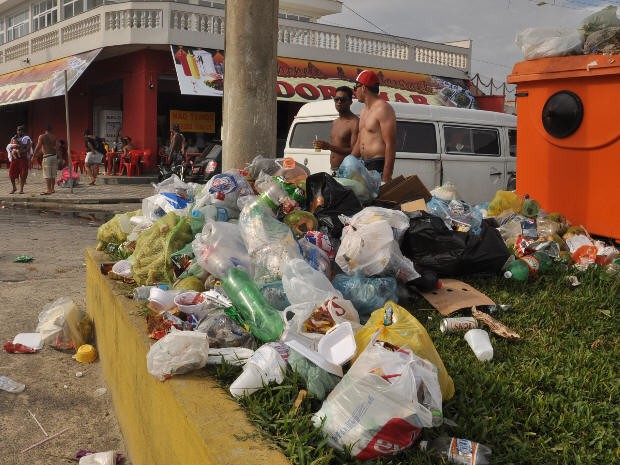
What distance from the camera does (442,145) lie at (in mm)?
8859

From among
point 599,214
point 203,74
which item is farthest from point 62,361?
point 203,74

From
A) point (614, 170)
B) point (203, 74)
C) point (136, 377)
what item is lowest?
point (136, 377)

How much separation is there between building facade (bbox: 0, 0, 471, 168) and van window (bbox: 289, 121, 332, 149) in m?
8.36

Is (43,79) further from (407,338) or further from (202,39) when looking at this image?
(407,338)

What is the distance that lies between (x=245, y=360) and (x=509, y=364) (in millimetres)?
1160

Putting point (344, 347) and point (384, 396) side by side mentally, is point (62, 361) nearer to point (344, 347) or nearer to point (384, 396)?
point (344, 347)

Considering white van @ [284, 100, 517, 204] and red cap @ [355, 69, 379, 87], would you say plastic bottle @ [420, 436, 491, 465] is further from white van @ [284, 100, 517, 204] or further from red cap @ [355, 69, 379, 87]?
white van @ [284, 100, 517, 204]

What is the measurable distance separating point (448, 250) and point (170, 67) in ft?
53.8

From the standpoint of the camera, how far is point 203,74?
17.5m

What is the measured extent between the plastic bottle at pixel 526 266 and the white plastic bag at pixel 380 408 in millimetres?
2029

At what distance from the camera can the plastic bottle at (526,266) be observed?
3.84 m

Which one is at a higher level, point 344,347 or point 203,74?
point 203,74

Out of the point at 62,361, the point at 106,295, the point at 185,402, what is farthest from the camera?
the point at 62,361

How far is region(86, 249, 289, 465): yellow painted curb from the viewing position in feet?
6.21
